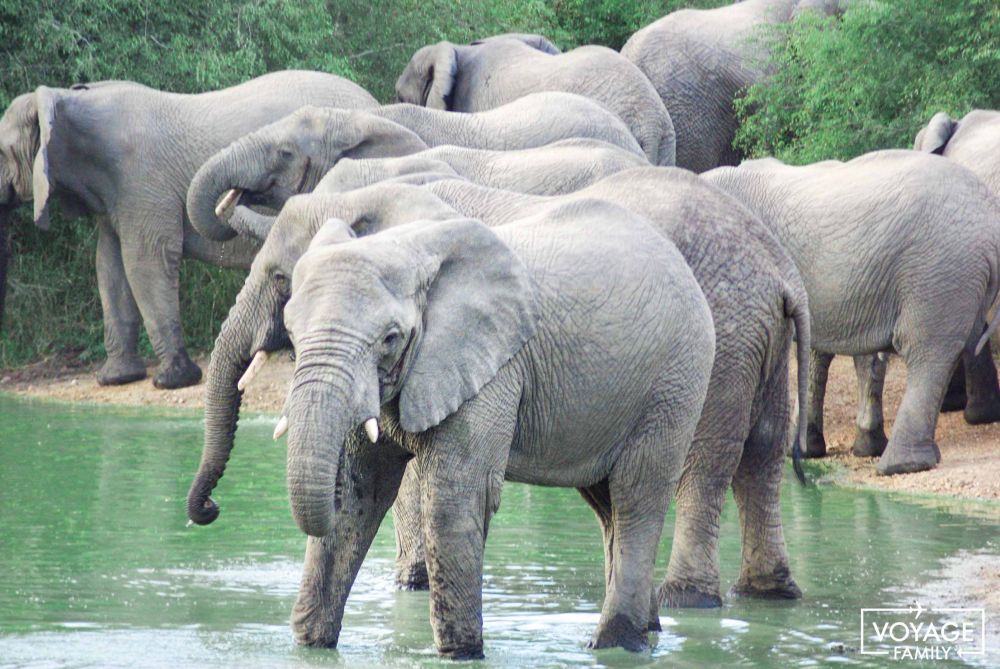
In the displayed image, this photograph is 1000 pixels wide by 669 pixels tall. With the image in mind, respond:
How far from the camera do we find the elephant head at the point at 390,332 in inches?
248

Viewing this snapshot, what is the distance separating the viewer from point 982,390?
1399 cm

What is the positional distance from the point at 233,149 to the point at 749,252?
4594 mm

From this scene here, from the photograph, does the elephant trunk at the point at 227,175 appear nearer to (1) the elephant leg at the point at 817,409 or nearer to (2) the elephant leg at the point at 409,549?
(2) the elephant leg at the point at 409,549

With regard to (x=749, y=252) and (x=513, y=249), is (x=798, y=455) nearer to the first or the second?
(x=749, y=252)

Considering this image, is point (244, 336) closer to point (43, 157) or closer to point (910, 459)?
point (910, 459)

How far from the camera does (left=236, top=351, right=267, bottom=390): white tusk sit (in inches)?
286

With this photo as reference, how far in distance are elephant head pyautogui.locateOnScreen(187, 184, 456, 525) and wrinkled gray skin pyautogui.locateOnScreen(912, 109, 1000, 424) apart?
698cm

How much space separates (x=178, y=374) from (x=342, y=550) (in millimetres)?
8986

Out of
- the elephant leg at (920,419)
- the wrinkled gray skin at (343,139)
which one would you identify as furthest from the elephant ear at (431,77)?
the elephant leg at (920,419)

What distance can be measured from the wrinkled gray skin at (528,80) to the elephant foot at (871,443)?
3409 mm

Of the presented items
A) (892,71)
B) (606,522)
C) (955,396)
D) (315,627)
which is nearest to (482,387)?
(315,627)

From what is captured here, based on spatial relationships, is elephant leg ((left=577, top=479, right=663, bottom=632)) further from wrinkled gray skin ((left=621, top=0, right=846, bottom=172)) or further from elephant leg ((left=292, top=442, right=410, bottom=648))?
wrinkled gray skin ((left=621, top=0, right=846, bottom=172))

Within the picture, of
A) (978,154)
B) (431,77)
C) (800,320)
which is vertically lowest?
(800,320)

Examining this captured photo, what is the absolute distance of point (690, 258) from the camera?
326 inches
